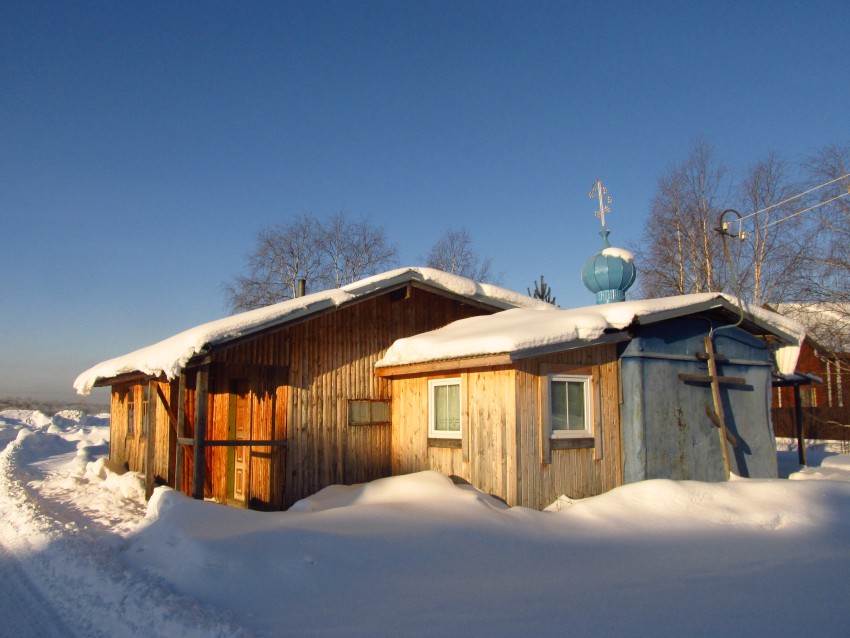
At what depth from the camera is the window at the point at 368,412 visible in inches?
445

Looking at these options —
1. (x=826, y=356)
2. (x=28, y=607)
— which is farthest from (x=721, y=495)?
(x=826, y=356)

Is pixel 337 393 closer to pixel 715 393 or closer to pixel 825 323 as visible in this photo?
pixel 715 393

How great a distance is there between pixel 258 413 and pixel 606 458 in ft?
19.5

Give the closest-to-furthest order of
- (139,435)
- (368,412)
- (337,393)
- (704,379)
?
(704,379), (337,393), (368,412), (139,435)

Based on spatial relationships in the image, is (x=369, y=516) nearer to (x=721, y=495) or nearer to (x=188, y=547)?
(x=188, y=547)

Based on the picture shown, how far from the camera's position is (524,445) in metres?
9.06

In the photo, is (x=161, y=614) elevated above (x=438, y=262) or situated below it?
below

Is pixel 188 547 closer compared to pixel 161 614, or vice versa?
pixel 161 614

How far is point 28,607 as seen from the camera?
598cm

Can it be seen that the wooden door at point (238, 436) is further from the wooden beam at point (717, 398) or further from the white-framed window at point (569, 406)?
the wooden beam at point (717, 398)

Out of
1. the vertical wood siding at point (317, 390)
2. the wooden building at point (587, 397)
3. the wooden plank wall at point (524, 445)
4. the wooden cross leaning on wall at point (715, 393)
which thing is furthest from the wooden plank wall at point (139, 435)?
the wooden cross leaning on wall at point (715, 393)

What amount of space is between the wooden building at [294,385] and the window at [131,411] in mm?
2533

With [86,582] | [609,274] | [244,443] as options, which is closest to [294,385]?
[244,443]

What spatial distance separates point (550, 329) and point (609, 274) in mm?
3752
